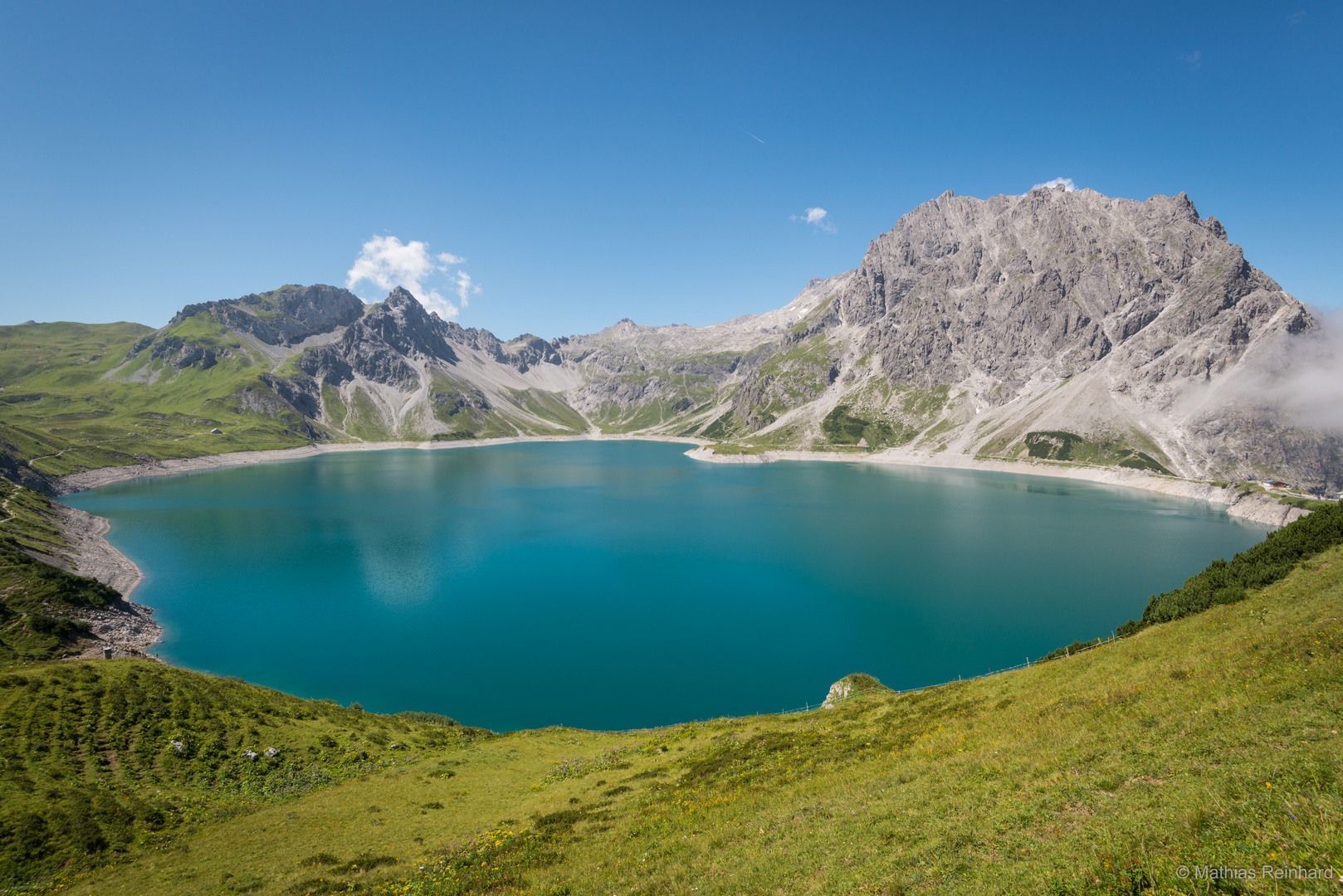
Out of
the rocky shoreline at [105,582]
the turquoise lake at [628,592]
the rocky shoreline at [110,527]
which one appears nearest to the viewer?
the turquoise lake at [628,592]

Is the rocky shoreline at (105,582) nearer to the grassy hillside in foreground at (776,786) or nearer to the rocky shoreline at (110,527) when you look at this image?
the rocky shoreline at (110,527)

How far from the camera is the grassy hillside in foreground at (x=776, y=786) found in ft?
35.0

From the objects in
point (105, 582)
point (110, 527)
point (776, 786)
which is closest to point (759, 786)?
point (776, 786)

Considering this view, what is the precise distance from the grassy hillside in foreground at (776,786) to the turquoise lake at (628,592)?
18173 millimetres

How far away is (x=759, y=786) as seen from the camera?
812 inches

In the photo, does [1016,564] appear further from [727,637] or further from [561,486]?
[561,486]

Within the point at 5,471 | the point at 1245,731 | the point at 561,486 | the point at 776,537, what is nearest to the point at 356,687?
the point at 1245,731

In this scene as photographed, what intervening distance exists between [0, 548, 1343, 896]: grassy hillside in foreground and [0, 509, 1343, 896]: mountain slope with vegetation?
0.33 feet

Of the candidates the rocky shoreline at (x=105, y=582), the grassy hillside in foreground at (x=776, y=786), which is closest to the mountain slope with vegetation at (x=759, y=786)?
the grassy hillside in foreground at (x=776, y=786)

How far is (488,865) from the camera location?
17.4m

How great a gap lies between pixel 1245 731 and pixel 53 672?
52835mm

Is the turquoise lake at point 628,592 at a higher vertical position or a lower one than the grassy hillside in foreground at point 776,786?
lower

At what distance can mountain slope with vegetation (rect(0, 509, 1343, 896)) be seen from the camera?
10.7 meters

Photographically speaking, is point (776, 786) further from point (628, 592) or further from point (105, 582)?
point (105, 582)
